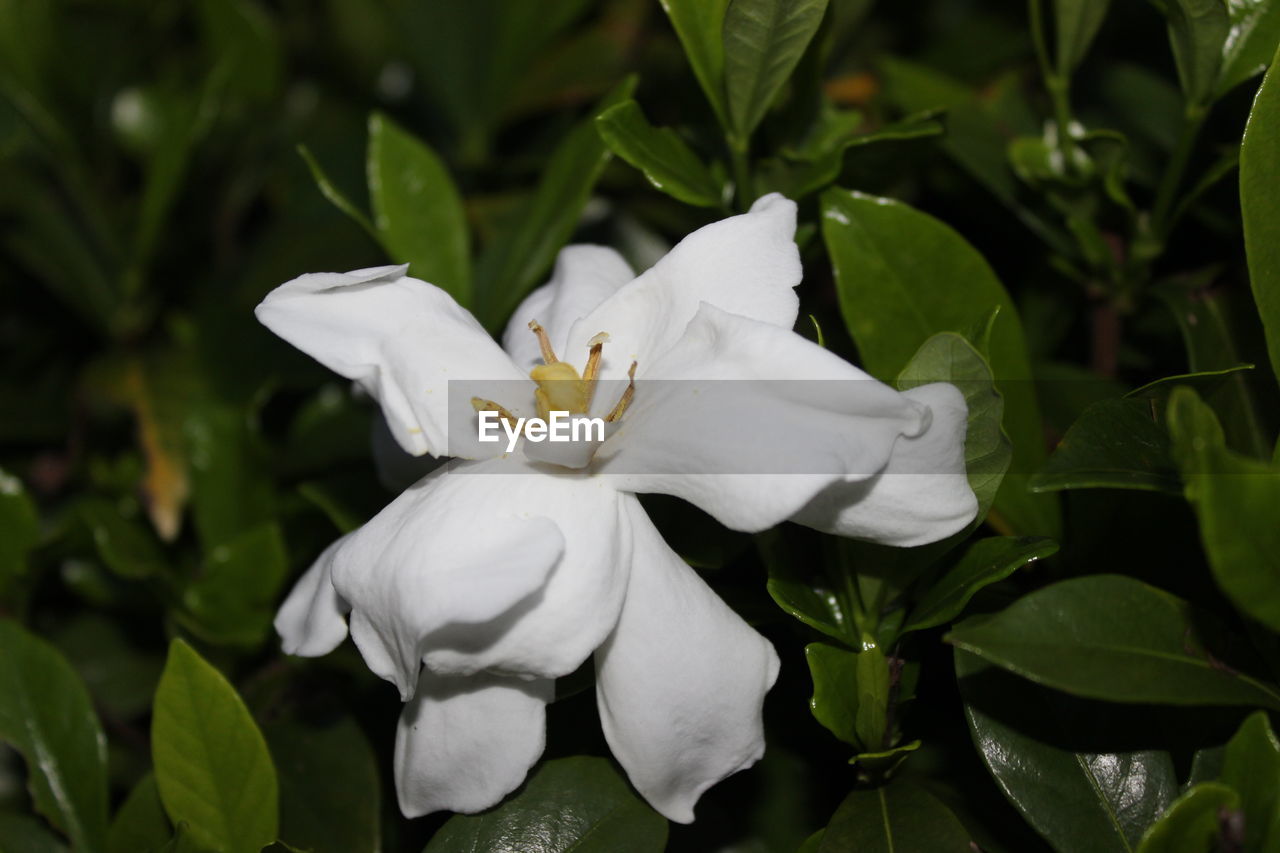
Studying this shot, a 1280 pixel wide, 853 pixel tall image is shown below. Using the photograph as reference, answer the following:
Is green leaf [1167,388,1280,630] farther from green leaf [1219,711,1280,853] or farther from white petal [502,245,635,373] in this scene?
white petal [502,245,635,373]

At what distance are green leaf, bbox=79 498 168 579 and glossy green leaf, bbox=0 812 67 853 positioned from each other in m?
0.30

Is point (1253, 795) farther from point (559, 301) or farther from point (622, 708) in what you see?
point (559, 301)

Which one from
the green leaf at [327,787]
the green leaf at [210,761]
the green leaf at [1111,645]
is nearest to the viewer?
the green leaf at [1111,645]

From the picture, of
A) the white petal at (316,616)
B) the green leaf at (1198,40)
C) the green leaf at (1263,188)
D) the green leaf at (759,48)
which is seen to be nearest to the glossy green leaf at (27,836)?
the white petal at (316,616)

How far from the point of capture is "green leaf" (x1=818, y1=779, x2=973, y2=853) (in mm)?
968

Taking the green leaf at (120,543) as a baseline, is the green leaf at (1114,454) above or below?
above

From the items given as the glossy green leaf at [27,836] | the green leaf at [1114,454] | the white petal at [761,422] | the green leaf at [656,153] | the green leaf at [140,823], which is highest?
the green leaf at [656,153]

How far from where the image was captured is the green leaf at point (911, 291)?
1125mm

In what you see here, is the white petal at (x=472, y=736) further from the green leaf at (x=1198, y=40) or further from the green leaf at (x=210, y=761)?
the green leaf at (x=1198, y=40)

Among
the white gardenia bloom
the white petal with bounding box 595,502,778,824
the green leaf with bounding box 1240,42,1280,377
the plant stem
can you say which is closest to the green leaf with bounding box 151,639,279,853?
the white gardenia bloom

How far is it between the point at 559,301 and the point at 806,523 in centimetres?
38

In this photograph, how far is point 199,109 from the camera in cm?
183

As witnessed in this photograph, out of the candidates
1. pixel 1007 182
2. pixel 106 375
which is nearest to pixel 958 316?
pixel 1007 182

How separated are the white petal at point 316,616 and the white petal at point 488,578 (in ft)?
0.26
